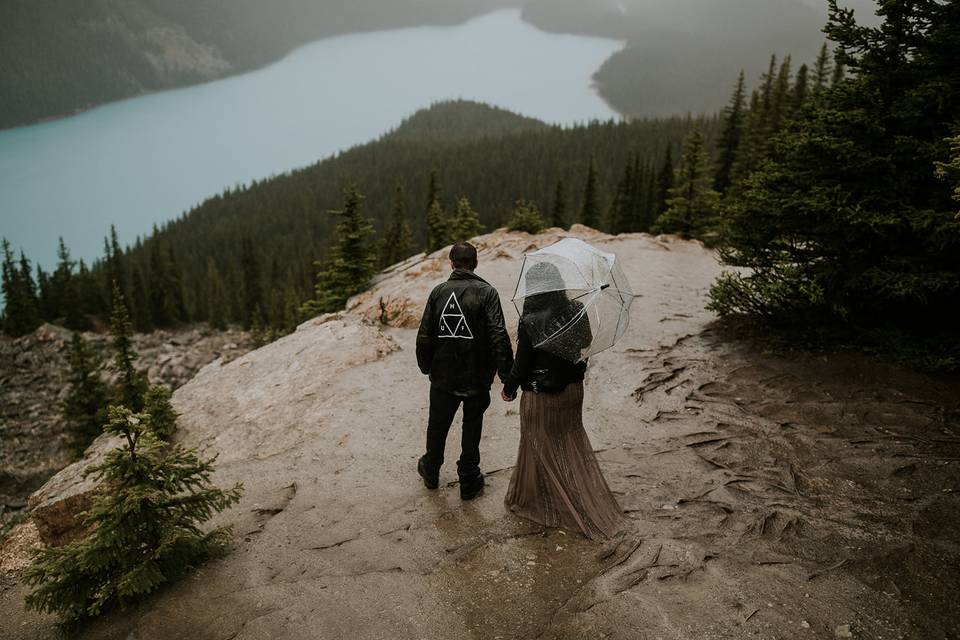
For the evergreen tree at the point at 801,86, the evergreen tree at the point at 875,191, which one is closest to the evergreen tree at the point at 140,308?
the evergreen tree at the point at 801,86

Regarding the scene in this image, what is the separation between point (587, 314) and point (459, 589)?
8.34 ft

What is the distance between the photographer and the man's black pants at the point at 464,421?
5480 mm

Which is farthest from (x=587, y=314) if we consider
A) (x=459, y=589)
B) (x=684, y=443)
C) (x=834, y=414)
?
(x=834, y=414)

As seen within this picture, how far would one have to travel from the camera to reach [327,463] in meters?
7.25

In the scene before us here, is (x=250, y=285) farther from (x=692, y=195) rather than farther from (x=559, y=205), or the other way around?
(x=692, y=195)

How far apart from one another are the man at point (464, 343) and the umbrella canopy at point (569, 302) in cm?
68

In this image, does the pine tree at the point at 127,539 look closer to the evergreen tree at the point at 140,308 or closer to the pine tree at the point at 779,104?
the pine tree at the point at 779,104

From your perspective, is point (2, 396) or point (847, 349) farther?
point (2, 396)

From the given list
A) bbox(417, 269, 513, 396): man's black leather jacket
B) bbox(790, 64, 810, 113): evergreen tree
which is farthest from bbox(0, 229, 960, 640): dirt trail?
bbox(790, 64, 810, 113): evergreen tree

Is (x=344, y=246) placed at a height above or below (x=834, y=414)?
below

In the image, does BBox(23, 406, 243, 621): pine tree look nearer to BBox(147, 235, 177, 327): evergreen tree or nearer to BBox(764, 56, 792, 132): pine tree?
BBox(764, 56, 792, 132): pine tree

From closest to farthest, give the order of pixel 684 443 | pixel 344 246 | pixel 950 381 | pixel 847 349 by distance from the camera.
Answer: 1. pixel 684 443
2. pixel 950 381
3. pixel 847 349
4. pixel 344 246

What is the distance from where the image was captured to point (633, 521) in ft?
17.2

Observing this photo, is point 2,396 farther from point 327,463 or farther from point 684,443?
point 684,443
